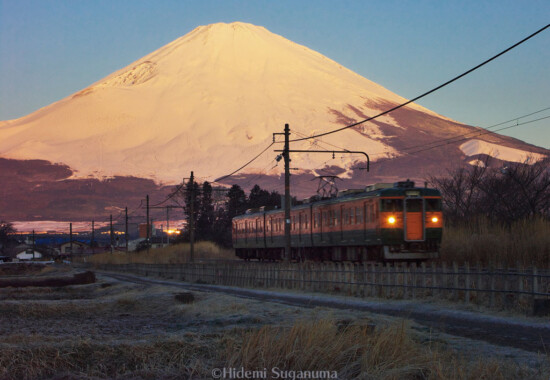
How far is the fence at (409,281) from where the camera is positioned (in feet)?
63.4

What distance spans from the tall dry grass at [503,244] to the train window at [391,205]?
2939 mm

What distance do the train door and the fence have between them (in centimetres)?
483

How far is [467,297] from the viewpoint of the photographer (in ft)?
68.7

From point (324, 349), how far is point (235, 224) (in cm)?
5579

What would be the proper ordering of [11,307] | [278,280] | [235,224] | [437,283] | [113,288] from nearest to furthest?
[437,283] < [11,307] < [278,280] < [113,288] < [235,224]

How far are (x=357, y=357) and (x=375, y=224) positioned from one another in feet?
78.3

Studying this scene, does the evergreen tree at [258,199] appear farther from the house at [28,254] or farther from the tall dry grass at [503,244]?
the tall dry grass at [503,244]

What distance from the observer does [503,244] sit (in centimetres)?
2894

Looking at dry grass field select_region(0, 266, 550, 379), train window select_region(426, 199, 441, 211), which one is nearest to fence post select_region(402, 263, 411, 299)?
dry grass field select_region(0, 266, 550, 379)

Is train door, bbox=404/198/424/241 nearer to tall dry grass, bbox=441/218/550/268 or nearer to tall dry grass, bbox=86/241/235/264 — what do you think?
tall dry grass, bbox=441/218/550/268

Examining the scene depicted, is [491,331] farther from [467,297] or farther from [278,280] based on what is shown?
[278,280]

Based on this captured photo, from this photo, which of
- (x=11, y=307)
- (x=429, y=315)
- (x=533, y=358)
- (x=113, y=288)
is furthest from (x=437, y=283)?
(x=113, y=288)

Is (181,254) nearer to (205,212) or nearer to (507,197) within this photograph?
(507,197)

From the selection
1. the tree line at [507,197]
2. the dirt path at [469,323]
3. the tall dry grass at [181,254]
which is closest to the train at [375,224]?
the tree line at [507,197]
